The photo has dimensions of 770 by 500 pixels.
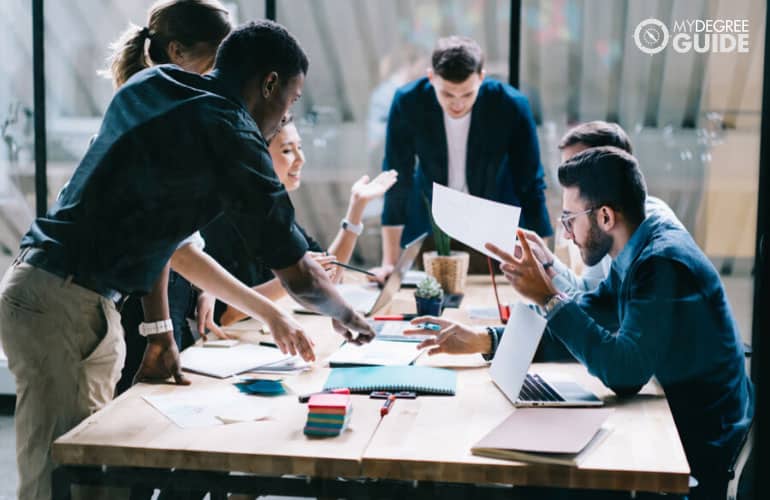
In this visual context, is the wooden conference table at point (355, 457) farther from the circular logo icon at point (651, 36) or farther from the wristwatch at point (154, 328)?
the circular logo icon at point (651, 36)

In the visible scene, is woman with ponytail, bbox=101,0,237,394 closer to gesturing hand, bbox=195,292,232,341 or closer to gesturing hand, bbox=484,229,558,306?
gesturing hand, bbox=195,292,232,341

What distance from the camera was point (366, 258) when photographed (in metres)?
3.30

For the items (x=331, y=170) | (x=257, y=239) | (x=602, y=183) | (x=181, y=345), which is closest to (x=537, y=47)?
(x=331, y=170)

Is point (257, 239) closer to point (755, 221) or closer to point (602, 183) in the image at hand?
point (602, 183)

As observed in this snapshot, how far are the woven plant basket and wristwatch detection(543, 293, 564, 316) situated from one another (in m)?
1.12

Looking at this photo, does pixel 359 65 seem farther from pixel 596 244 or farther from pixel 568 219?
pixel 596 244

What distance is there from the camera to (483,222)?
80.0 inches

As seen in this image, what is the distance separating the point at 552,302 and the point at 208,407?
0.74 metres

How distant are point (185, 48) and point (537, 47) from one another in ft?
6.71

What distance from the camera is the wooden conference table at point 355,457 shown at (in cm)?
141

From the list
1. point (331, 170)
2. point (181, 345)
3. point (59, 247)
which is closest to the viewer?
point (59, 247)

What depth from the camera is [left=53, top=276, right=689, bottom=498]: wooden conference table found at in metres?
1.41

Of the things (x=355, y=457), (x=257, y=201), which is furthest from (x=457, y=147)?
(x=355, y=457)

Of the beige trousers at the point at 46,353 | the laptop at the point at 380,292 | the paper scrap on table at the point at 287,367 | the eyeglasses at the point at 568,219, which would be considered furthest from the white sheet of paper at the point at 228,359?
the eyeglasses at the point at 568,219
